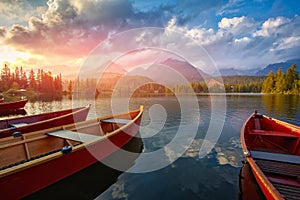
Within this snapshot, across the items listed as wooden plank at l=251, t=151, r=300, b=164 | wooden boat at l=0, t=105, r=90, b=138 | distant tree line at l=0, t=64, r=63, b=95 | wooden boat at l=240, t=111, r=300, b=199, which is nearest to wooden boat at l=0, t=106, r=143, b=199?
wooden boat at l=0, t=105, r=90, b=138

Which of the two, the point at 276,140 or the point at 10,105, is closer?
the point at 276,140

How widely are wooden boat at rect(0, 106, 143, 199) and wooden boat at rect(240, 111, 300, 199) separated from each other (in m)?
5.18

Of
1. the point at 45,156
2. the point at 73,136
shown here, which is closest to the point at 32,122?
the point at 73,136

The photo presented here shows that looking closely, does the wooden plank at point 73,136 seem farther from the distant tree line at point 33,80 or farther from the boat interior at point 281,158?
the distant tree line at point 33,80

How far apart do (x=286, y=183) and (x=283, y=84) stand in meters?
88.2

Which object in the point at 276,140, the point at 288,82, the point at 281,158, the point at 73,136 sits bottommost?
the point at 276,140

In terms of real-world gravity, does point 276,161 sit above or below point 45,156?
below

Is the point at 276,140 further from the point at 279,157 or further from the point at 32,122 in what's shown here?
the point at 32,122

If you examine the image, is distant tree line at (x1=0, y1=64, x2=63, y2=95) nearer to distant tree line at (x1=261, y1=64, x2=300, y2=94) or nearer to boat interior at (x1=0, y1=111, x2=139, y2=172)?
boat interior at (x1=0, y1=111, x2=139, y2=172)

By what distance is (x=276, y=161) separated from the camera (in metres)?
5.10

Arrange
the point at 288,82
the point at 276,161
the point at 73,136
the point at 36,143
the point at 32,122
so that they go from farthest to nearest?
the point at 288,82
the point at 32,122
the point at 73,136
the point at 36,143
the point at 276,161

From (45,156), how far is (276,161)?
741 cm

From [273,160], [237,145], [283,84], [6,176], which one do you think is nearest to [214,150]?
[237,145]

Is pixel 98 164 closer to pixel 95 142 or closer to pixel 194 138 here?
pixel 95 142
